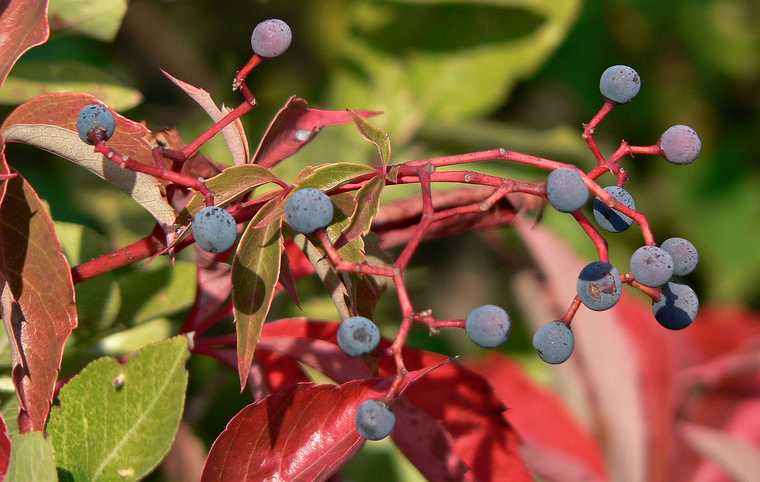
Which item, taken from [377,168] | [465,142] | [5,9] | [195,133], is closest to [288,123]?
[377,168]

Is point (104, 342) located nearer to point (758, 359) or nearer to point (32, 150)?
point (32, 150)

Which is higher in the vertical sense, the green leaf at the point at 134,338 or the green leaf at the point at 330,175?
the green leaf at the point at 330,175

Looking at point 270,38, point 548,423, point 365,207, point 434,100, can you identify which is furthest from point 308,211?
point 434,100

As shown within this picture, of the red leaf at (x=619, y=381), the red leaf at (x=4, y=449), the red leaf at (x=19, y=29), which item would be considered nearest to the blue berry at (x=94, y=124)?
the red leaf at (x=19, y=29)

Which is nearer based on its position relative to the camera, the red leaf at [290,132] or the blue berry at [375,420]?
the blue berry at [375,420]

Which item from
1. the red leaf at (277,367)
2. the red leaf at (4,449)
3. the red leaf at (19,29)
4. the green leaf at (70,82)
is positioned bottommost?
the red leaf at (4,449)

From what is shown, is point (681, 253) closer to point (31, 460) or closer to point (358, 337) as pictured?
point (358, 337)

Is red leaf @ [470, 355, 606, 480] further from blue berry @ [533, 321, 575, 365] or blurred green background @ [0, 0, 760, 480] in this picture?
blue berry @ [533, 321, 575, 365]

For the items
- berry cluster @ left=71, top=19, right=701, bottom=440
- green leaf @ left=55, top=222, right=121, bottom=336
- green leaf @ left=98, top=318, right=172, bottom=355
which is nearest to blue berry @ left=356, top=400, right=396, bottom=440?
berry cluster @ left=71, top=19, right=701, bottom=440

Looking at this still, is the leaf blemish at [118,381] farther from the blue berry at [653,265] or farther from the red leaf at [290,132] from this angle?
the blue berry at [653,265]
